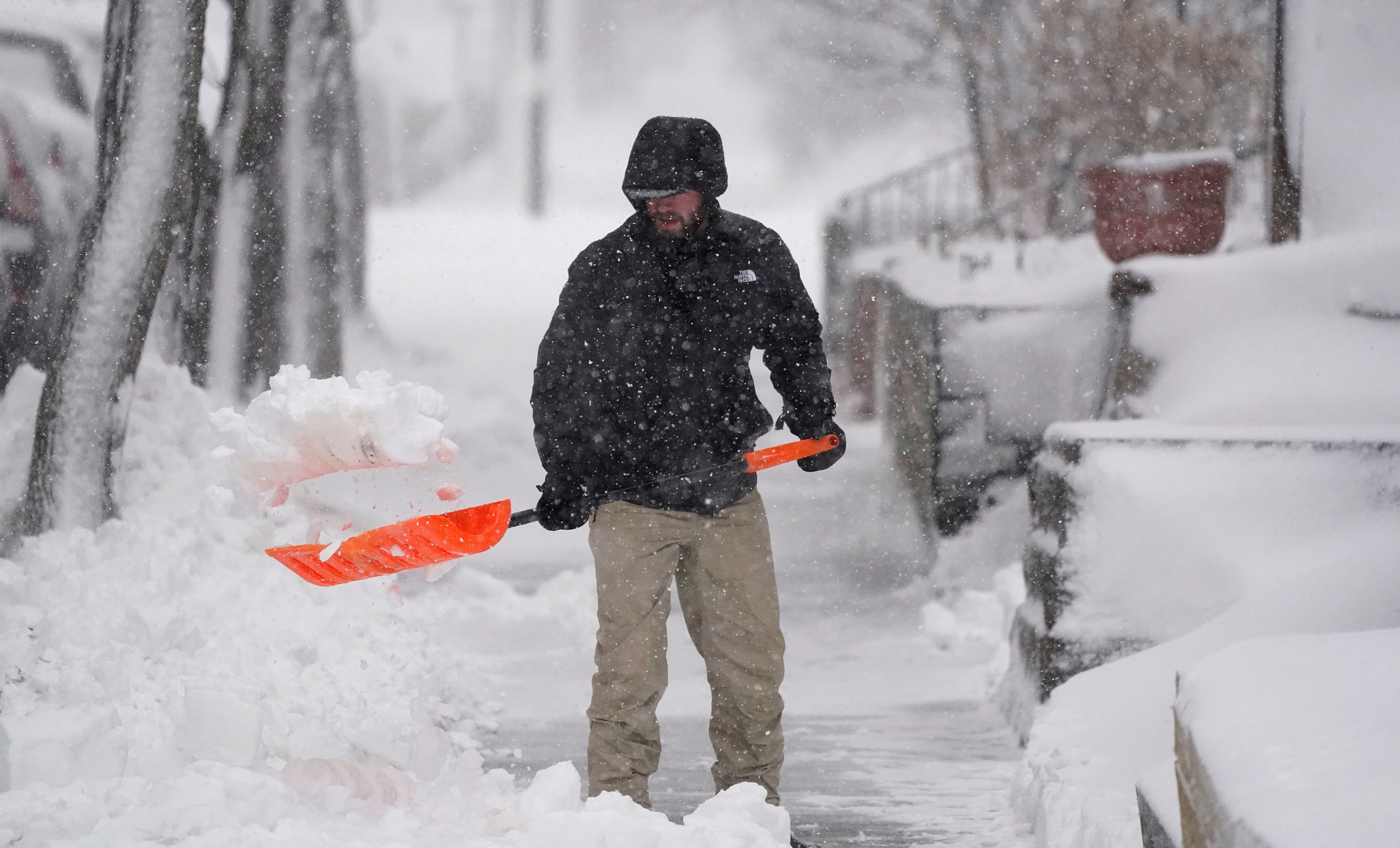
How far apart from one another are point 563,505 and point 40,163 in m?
4.73

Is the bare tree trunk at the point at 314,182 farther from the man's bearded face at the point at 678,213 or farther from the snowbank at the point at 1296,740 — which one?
the snowbank at the point at 1296,740

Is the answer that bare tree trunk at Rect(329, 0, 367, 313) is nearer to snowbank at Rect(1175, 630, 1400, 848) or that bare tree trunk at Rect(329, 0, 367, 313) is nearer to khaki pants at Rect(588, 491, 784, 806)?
khaki pants at Rect(588, 491, 784, 806)

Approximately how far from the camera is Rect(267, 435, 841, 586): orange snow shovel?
3.52m

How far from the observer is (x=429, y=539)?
355cm

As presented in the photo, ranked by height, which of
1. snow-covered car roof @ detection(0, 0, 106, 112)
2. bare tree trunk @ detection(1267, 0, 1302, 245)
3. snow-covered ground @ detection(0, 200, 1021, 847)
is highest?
snow-covered car roof @ detection(0, 0, 106, 112)

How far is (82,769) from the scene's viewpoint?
3145 mm

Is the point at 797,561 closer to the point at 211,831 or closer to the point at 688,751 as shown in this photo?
the point at 688,751

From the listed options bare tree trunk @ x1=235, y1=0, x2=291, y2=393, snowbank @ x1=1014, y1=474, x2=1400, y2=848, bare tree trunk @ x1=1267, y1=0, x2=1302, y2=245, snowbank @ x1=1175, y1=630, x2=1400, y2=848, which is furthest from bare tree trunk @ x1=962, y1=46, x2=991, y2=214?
snowbank @ x1=1175, y1=630, x2=1400, y2=848

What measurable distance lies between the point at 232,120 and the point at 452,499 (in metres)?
5.02

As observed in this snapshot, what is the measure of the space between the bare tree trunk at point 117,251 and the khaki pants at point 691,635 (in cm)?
307

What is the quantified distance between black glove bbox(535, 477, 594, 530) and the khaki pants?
7 cm

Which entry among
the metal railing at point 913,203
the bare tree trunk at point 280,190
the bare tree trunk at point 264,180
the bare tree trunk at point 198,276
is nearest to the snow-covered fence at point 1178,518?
the bare tree trunk at point 198,276

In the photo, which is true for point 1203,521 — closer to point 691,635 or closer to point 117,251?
point 691,635

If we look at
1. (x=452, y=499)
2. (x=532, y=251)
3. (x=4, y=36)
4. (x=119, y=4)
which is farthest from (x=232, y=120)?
(x=532, y=251)
